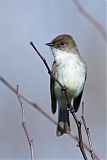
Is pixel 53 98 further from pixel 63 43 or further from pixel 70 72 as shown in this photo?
pixel 63 43

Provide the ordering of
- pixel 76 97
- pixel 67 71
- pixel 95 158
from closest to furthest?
pixel 95 158, pixel 67 71, pixel 76 97

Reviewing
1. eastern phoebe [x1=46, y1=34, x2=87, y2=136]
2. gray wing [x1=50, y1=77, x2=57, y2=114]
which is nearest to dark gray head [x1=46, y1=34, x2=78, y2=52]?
eastern phoebe [x1=46, y1=34, x2=87, y2=136]

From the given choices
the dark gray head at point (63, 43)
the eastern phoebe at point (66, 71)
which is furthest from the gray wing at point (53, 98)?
the dark gray head at point (63, 43)

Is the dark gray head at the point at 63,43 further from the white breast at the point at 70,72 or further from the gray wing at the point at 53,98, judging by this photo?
the gray wing at the point at 53,98

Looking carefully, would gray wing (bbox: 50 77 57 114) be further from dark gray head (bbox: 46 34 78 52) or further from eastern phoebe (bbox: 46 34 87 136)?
dark gray head (bbox: 46 34 78 52)

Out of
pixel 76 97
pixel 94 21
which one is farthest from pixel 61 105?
pixel 94 21

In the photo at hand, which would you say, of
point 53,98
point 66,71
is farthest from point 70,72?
point 53,98

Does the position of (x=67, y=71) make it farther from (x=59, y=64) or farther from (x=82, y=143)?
(x=82, y=143)

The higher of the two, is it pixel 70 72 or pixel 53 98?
pixel 70 72
